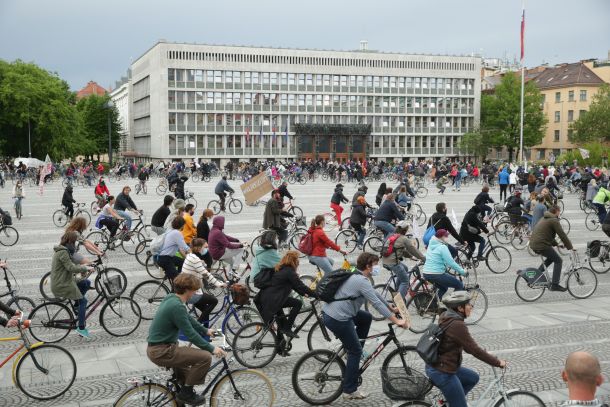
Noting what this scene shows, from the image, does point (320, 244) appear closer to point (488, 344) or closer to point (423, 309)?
point (423, 309)

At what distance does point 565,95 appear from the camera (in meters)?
85.0

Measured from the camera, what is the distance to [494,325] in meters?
10.0

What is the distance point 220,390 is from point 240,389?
Answer: 7.4 inches

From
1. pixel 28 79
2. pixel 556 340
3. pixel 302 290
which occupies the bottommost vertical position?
pixel 556 340

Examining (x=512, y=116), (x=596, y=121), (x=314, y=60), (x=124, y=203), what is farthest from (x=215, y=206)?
(x=314, y=60)

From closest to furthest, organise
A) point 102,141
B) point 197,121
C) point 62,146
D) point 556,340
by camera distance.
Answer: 1. point 556,340
2. point 62,146
3. point 197,121
4. point 102,141

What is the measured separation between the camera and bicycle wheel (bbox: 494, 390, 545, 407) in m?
5.46

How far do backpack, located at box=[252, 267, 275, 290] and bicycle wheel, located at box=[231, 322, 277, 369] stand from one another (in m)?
0.49

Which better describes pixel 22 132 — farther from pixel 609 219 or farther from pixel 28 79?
pixel 609 219

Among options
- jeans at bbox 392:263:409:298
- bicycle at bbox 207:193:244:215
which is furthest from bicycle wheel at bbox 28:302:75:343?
bicycle at bbox 207:193:244:215

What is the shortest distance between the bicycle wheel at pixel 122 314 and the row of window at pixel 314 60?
7630 cm

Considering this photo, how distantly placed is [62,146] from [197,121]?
20768 mm

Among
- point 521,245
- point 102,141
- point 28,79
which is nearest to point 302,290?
point 521,245

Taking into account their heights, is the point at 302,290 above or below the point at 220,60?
below
